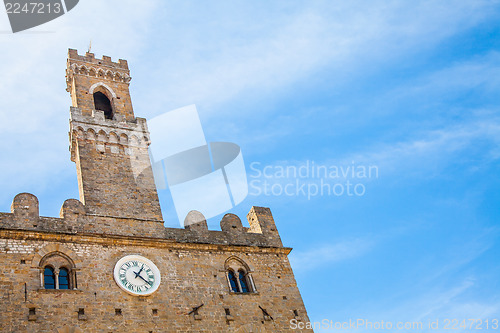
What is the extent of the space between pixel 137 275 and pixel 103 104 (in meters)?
10.4

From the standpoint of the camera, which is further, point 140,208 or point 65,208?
point 140,208

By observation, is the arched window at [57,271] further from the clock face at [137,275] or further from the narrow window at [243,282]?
the narrow window at [243,282]

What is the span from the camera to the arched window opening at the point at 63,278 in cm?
1889

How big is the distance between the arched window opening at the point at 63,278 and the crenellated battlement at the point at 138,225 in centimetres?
146

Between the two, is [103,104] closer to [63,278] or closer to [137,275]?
[137,275]

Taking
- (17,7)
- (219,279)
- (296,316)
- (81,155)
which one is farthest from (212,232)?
(17,7)

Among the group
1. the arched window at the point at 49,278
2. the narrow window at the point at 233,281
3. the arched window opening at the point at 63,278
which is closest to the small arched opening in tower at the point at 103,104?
the arched window opening at the point at 63,278

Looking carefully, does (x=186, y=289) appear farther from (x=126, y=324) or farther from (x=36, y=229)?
(x=36, y=229)

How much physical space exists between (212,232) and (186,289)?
3.19m

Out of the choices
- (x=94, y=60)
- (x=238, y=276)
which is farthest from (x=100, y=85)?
(x=238, y=276)

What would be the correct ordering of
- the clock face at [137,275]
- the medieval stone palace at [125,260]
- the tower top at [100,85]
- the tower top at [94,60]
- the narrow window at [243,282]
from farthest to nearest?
the tower top at [94,60] < the tower top at [100,85] < the narrow window at [243,282] < the clock face at [137,275] < the medieval stone palace at [125,260]

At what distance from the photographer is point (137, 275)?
2012 centimetres

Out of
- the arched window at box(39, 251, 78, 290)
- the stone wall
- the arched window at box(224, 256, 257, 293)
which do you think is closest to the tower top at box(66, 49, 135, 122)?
the stone wall

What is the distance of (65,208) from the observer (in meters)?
20.7
